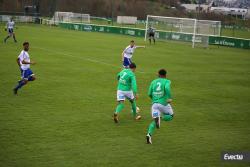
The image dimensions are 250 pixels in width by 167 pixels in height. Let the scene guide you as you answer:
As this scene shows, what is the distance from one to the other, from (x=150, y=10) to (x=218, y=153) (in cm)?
9972

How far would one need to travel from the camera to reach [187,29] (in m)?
52.7

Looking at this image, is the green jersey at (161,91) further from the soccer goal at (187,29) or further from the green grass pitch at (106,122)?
the soccer goal at (187,29)

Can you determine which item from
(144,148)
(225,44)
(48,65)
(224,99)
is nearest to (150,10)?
(225,44)

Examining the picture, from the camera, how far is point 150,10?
109 meters

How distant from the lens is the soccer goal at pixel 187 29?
51.0 metres

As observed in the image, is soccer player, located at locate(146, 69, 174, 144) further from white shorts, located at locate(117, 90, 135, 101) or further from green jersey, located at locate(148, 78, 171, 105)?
white shorts, located at locate(117, 90, 135, 101)

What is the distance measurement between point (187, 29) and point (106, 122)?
4020cm

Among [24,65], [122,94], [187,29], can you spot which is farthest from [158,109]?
[187,29]

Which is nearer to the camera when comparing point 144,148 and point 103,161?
point 103,161

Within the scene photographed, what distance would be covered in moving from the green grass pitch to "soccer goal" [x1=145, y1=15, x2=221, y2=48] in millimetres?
23726

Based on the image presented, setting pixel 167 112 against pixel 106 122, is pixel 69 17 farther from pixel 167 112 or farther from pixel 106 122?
pixel 167 112

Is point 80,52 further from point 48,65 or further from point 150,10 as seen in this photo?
point 150,10

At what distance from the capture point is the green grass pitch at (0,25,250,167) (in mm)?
10797

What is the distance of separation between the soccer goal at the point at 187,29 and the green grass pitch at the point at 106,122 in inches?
934
